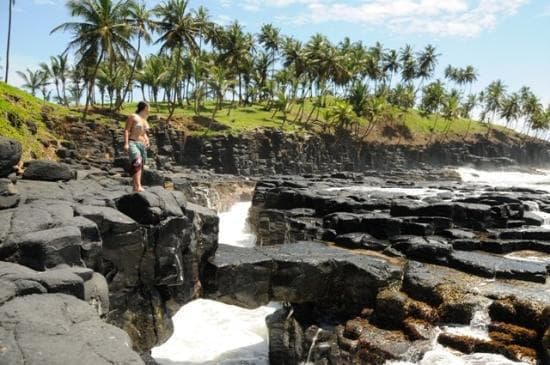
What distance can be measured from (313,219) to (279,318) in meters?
8.78

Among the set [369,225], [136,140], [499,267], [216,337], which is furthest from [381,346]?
[369,225]

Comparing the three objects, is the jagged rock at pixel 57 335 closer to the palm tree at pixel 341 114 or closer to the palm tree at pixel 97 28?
the palm tree at pixel 97 28

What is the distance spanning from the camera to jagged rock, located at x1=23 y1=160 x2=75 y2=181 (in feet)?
46.1

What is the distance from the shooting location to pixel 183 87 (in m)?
73.8

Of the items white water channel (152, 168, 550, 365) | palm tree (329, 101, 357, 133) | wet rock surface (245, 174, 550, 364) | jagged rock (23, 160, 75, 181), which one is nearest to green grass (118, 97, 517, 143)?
palm tree (329, 101, 357, 133)

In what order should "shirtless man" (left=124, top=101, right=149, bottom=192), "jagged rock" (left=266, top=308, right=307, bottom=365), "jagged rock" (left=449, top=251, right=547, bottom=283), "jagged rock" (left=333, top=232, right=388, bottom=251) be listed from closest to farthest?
"shirtless man" (left=124, top=101, right=149, bottom=192), "jagged rock" (left=266, top=308, right=307, bottom=365), "jagged rock" (left=449, top=251, right=547, bottom=283), "jagged rock" (left=333, top=232, right=388, bottom=251)

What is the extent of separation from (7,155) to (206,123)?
44446 millimetres

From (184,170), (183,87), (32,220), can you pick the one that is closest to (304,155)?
(184,170)

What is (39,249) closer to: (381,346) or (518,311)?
(381,346)

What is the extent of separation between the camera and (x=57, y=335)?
490 cm

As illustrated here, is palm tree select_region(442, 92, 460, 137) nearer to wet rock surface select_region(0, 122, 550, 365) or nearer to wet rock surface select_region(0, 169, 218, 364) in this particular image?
wet rock surface select_region(0, 122, 550, 365)

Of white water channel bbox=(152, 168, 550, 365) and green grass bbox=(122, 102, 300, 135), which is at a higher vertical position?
green grass bbox=(122, 102, 300, 135)

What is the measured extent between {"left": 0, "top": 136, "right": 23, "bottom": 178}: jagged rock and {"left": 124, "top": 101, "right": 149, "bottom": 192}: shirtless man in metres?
2.67

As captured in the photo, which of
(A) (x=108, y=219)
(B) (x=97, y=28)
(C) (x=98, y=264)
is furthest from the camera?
(B) (x=97, y=28)
